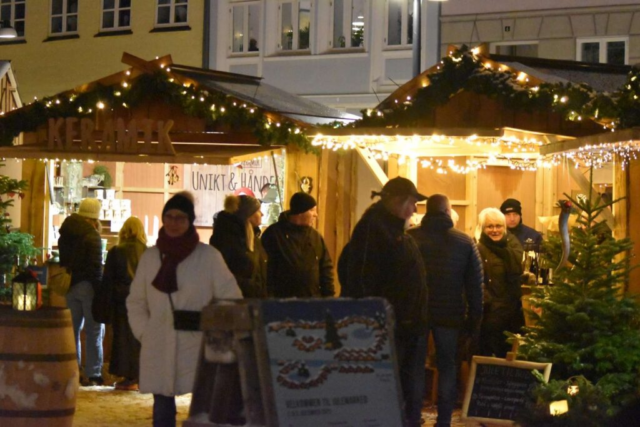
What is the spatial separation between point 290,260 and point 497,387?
2256 mm

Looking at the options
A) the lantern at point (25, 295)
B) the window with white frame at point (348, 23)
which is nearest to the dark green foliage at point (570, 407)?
the lantern at point (25, 295)

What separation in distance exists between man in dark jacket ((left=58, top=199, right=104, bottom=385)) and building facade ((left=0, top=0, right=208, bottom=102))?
1590 cm

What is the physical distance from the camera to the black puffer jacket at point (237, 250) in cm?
988

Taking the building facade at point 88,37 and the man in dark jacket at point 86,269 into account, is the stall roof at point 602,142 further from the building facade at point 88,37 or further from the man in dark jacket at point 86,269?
the building facade at point 88,37

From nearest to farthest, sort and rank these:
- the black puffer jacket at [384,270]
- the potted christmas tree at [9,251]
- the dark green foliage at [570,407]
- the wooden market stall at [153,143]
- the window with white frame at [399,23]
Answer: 1. the dark green foliage at [570,407]
2. the black puffer jacket at [384,270]
3. the potted christmas tree at [9,251]
4. the wooden market stall at [153,143]
5. the window with white frame at [399,23]

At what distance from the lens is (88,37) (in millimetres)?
29656

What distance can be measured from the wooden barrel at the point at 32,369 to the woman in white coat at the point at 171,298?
2.97 feet

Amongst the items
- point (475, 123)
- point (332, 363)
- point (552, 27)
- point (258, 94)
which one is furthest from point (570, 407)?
point (552, 27)

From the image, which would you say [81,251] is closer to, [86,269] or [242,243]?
[86,269]

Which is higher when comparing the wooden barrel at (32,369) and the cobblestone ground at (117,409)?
the wooden barrel at (32,369)

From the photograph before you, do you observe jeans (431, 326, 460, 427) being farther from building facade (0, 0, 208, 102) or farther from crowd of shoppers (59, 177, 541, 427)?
building facade (0, 0, 208, 102)

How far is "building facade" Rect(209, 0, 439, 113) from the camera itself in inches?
989

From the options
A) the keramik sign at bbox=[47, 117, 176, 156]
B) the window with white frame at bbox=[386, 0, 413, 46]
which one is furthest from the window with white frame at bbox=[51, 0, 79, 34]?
the keramik sign at bbox=[47, 117, 176, 156]

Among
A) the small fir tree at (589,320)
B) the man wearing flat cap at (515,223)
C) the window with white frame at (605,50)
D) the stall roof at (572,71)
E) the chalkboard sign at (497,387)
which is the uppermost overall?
the window with white frame at (605,50)
